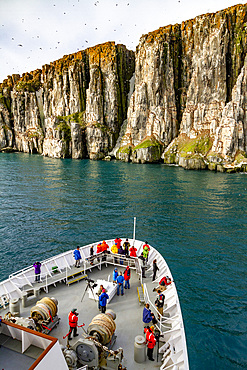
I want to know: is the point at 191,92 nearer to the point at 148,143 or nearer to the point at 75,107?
the point at 148,143

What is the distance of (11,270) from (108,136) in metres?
128

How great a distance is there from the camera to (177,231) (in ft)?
108

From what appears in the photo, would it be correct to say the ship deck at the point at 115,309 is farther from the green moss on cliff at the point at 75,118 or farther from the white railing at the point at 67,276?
the green moss on cliff at the point at 75,118

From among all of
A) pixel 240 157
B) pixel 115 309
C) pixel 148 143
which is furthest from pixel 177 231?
pixel 148 143

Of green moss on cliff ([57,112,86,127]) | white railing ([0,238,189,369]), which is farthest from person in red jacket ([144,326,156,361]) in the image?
green moss on cliff ([57,112,86,127])

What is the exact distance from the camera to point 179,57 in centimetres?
12938

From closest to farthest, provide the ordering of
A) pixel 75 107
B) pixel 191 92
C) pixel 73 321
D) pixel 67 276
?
pixel 73 321 → pixel 67 276 → pixel 191 92 → pixel 75 107

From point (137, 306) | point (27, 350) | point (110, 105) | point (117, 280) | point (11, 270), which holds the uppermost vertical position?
point (110, 105)

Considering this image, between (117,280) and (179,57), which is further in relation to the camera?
(179,57)

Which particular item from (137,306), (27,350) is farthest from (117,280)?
(27,350)

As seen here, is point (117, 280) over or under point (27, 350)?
under

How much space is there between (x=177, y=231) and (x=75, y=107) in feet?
489

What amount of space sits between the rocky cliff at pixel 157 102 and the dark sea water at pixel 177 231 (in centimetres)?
4260

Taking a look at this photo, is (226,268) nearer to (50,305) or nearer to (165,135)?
(50,305)
